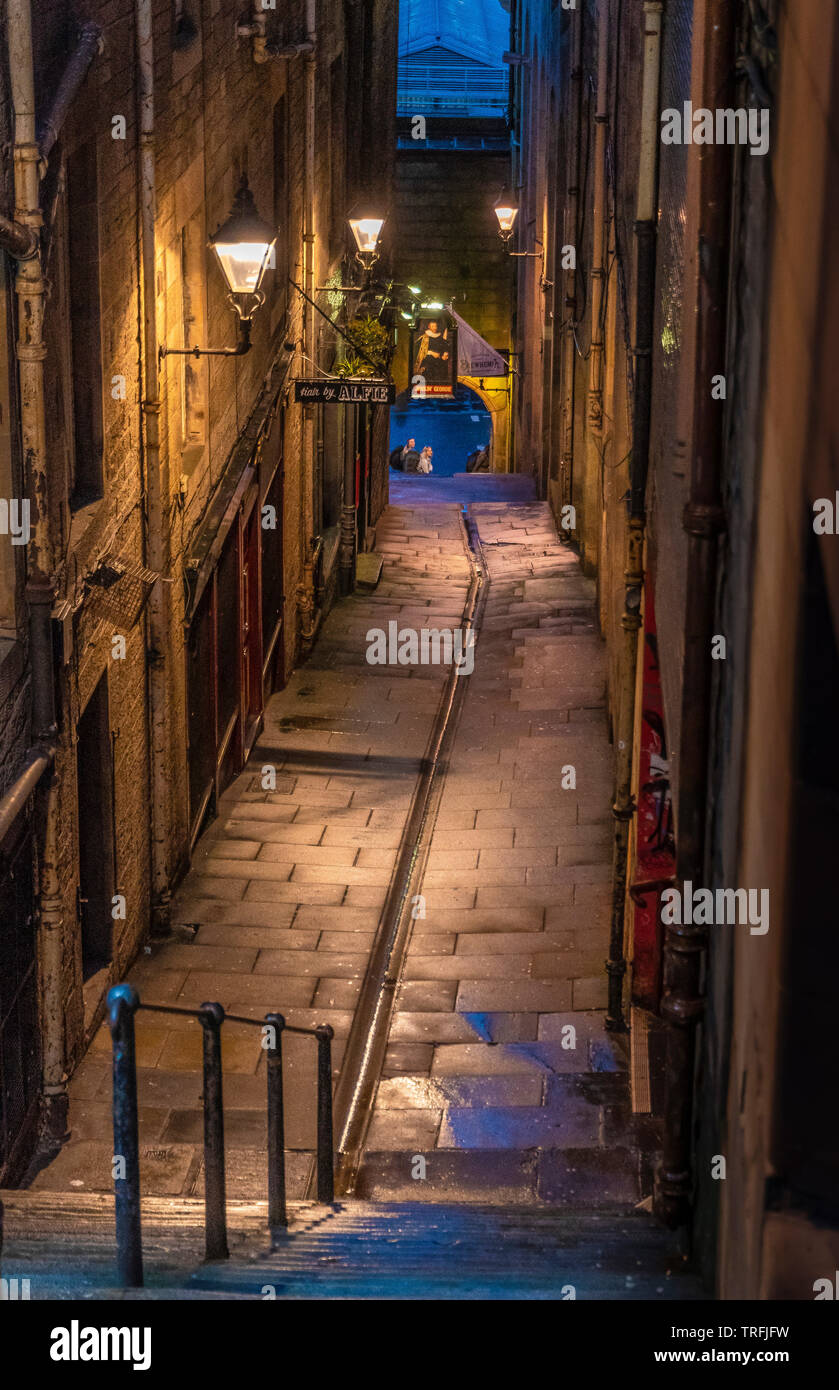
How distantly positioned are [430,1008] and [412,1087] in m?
0.91

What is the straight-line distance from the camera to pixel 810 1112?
348cm

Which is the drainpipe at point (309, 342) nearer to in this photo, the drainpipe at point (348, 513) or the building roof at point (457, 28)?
the drainpipe at point (348, 513)

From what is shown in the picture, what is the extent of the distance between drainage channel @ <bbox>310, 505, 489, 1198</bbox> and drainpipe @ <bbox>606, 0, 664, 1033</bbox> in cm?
130

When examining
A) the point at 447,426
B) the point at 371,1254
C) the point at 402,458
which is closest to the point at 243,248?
the point at 371,1254

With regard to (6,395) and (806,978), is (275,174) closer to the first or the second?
(6,395)

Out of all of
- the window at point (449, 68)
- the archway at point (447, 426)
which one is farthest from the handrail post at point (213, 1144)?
the window at point (449, 68)

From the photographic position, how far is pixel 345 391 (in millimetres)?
13961

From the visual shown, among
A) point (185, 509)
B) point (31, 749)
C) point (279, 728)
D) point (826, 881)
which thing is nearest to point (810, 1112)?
point (826, 881)

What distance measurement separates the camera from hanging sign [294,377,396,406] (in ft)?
45.2

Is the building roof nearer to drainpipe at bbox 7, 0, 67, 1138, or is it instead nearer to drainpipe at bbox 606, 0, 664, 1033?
drainpipe at bbox 606, 0, 664, 1033

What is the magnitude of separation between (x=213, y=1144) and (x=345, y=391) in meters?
9.27

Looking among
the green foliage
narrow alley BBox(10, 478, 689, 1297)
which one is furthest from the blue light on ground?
narrow alley BBox(10, 478, 689, 1297)

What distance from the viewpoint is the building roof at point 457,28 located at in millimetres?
40625

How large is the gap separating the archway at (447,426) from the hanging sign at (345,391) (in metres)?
21.7
